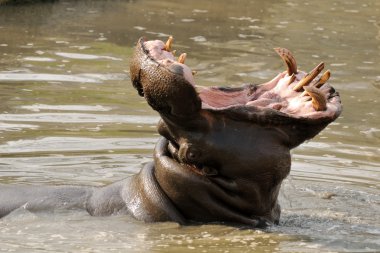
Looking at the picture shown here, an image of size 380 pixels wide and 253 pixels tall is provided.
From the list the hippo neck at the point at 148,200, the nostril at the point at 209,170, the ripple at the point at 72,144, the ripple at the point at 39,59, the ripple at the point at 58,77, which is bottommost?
the ripple at the point at 39,59

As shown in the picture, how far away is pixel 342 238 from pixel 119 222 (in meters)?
1.23

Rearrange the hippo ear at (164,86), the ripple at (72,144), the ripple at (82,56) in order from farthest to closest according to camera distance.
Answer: the ripple at (82,56) < the ripple at (72,144) < the hippo ear at (164,86)

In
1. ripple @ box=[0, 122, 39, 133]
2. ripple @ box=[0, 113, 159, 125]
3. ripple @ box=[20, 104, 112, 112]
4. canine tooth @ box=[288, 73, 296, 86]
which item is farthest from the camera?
ripple @ box=[20, 104, 112, 112]

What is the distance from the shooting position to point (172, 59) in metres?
5.57

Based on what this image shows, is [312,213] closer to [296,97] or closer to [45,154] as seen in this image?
[296,97]

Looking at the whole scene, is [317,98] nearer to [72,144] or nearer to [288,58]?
[288,58]

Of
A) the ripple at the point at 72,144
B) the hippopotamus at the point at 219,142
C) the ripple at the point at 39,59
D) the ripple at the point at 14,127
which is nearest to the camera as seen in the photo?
the hippopotamus at the point at 219,142

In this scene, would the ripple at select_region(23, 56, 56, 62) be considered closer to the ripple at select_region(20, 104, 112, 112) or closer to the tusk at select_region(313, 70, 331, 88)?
the ripple at select_region(20, 104, 112, 112)

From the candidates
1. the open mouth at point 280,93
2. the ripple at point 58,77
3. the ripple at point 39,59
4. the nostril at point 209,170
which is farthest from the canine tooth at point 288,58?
the ripple at point 39,59

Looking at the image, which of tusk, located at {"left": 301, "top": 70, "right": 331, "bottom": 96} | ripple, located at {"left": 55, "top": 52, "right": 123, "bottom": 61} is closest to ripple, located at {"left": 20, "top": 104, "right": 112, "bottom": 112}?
ripple, located at {"left": 55, "top": 52, "right": 123, "bottom": 61}

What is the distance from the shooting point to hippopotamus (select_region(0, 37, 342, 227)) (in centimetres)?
558

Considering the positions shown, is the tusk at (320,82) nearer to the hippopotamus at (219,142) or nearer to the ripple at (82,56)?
the hippopotamus at (219,142)

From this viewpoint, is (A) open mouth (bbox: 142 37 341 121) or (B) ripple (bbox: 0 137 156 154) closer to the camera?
(A) open mouth (bbox: 142 37 341 121)

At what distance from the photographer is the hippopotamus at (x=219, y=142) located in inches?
220
